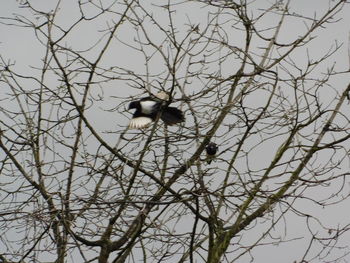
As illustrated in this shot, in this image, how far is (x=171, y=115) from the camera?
625 centimetres

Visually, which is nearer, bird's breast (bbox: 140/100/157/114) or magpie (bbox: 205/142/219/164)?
magpie (bbox: 205/142/219/164)

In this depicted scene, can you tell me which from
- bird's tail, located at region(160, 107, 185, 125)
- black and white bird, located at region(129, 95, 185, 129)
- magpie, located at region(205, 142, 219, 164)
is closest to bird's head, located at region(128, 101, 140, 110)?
black and white bird, located at region(129, 95, 185, 129)

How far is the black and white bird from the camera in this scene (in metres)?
6.09

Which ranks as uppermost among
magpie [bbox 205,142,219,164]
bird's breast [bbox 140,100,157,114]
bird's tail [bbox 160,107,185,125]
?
bird's breast [bbox 140,100,157,114]

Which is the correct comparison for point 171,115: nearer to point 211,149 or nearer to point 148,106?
point 148,106

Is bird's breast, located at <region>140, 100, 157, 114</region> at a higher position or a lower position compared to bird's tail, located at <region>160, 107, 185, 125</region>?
higher

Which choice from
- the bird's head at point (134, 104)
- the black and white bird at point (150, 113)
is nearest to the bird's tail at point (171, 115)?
the black and white bird at point (150, 113)

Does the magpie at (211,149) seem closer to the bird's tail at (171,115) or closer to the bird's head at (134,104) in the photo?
the bird's tail at (171,115)

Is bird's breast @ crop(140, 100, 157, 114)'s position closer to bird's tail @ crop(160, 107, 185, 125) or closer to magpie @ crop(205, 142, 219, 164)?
bird's tail @ crop(160, 107, 185, 125)

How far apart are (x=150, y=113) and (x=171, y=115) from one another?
212 mm

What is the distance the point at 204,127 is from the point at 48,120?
105cm

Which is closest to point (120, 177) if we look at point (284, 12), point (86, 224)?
point (86, 224)

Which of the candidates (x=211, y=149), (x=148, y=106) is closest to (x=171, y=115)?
(x=148, y=106)

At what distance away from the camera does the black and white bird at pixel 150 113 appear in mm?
6095
